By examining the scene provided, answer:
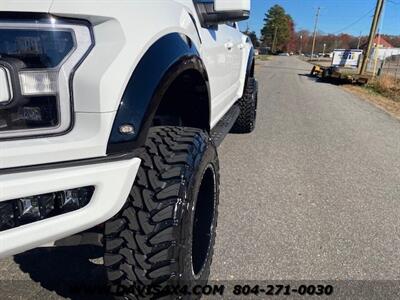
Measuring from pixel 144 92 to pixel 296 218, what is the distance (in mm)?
2263

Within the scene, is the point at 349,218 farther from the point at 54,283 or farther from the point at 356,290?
the point at 54,283

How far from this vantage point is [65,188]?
51.2 inches

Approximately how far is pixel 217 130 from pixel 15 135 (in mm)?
2247

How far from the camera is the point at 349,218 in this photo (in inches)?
131

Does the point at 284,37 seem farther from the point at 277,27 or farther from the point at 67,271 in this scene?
the point at 67,271

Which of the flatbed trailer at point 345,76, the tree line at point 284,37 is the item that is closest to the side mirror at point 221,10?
the flatbed trailer at point 345,76

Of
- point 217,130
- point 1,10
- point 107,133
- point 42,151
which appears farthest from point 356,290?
point 1,10

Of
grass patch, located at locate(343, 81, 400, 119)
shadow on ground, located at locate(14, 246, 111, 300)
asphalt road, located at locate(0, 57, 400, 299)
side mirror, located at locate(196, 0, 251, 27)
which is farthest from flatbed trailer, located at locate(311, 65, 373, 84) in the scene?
shadow on ground, located at locate(14, 246, 111, 300)

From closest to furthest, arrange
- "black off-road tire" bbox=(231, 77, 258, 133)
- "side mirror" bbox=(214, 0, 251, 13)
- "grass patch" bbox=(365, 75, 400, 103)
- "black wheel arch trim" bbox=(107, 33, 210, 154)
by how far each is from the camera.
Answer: "black wheel arch trim" bbox=(107, 33, 210, 154)
"side mirror" bbox=(214, 0, 251, 13)
"black off-road tire" bbox=(231, 77, 258, 133)
"grass patch" bbox=(365, 75, 400, 103)

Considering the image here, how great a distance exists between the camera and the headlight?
1229mm

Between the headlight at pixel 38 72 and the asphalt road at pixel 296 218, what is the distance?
1.28 meters

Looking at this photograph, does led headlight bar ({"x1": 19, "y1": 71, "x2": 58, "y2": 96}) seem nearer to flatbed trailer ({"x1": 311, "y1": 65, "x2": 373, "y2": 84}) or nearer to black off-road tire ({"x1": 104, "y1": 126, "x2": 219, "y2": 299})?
black off-road tire ({"x1": 104, "y1": 126, "x2": 219, "y2": 299})

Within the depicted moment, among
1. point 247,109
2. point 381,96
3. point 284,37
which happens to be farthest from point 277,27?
point 247,109

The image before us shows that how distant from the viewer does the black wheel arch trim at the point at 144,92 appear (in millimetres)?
1421
